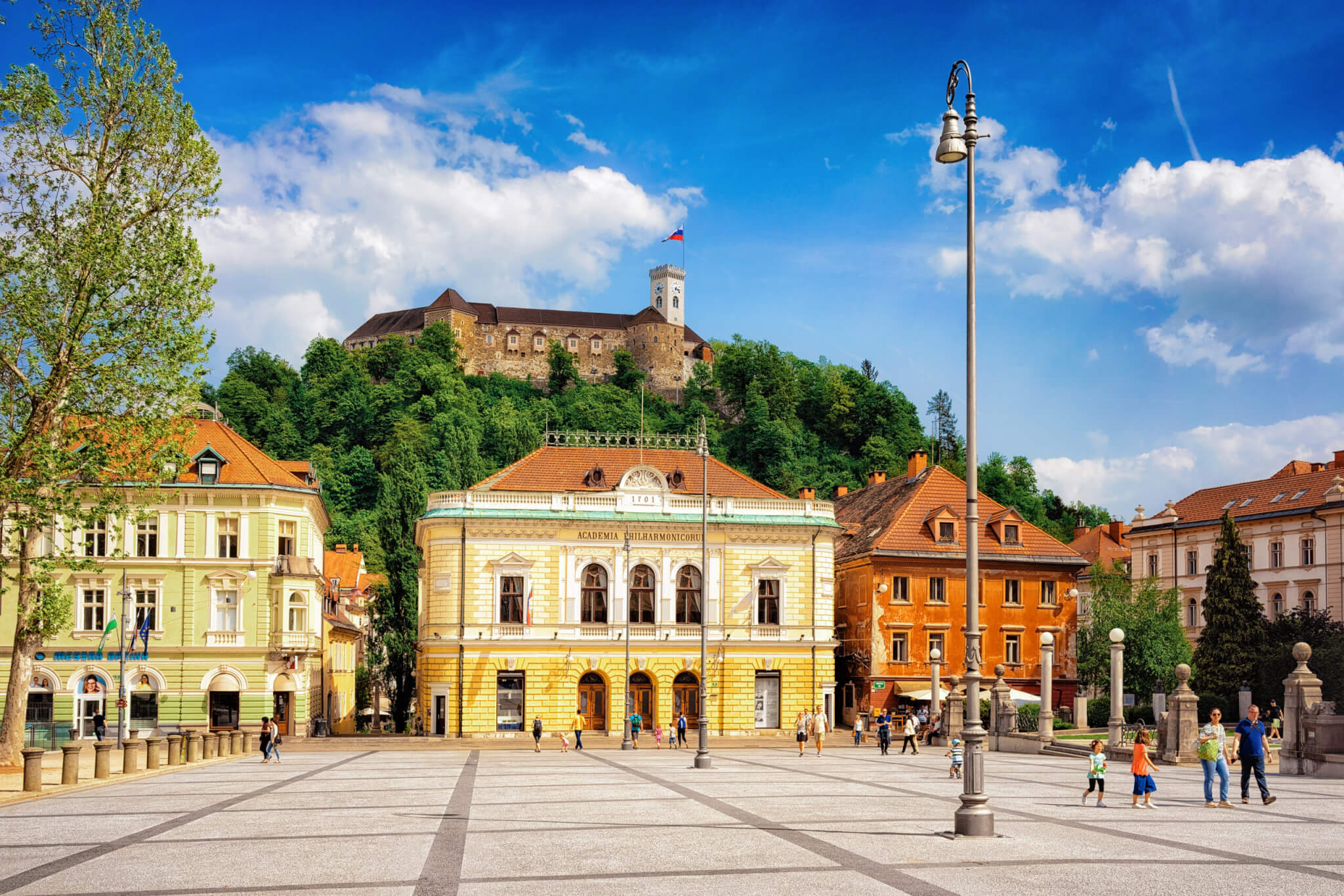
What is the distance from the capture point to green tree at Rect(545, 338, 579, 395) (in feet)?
600

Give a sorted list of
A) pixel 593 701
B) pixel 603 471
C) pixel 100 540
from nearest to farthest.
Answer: pixel 100 540 → pixel 593 701 → pixel 603 471

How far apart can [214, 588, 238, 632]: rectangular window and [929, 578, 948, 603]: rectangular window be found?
31234 millimetres

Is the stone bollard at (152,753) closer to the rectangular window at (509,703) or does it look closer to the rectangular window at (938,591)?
the rectangular window at (509,703)

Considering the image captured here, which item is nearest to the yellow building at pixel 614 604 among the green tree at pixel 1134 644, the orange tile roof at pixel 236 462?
the orange tile roof at pixel 236 462

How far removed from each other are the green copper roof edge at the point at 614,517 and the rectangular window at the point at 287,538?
5.54m

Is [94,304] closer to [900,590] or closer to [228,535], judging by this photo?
[228,535]

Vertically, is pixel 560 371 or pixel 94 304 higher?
pixel 560 371

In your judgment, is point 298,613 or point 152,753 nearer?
point 152,753

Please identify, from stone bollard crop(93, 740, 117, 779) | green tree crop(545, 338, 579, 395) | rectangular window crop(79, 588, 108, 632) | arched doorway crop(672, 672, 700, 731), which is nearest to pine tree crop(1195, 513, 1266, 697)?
arched doorway crop(672, 672, 700, 731)

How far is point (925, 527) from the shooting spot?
63.2 metres

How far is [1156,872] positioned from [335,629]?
203 ft

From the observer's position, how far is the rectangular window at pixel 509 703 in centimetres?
5422

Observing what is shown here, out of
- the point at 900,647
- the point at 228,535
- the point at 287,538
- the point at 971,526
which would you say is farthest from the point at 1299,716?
the point at 228,535

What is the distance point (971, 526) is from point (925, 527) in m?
45.1
